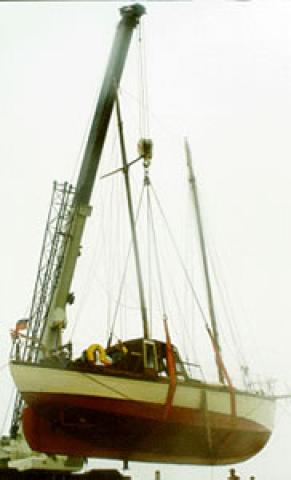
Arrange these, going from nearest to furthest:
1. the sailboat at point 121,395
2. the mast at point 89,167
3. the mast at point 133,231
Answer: the sailboat at point 121,395, the mast at point 89,167, the mast at point 133,231

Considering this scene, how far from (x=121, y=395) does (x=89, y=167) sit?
23.2 feet

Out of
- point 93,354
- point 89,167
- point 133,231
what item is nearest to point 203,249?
point 133,231

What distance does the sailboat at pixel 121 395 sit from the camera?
456 inches

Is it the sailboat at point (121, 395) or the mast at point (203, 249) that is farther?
the mast at point (203, 249)

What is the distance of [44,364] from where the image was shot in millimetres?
11562

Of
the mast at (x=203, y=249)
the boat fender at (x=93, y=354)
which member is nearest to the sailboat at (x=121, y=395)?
the boat fender at (x=93, y=354)

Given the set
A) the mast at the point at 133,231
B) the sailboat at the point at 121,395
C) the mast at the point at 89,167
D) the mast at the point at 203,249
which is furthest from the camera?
the mast at the point at 203,249

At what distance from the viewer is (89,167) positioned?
14.9m

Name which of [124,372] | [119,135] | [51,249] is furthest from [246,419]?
[51,249]

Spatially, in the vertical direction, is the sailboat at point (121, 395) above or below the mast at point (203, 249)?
below

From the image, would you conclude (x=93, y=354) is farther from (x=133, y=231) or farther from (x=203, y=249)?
(x=203, y=249)

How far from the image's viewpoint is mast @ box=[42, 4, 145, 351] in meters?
Result: 14.7

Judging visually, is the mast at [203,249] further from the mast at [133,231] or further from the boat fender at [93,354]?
the boat fender at [93,354]

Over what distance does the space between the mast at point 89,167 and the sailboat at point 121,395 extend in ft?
0.10
